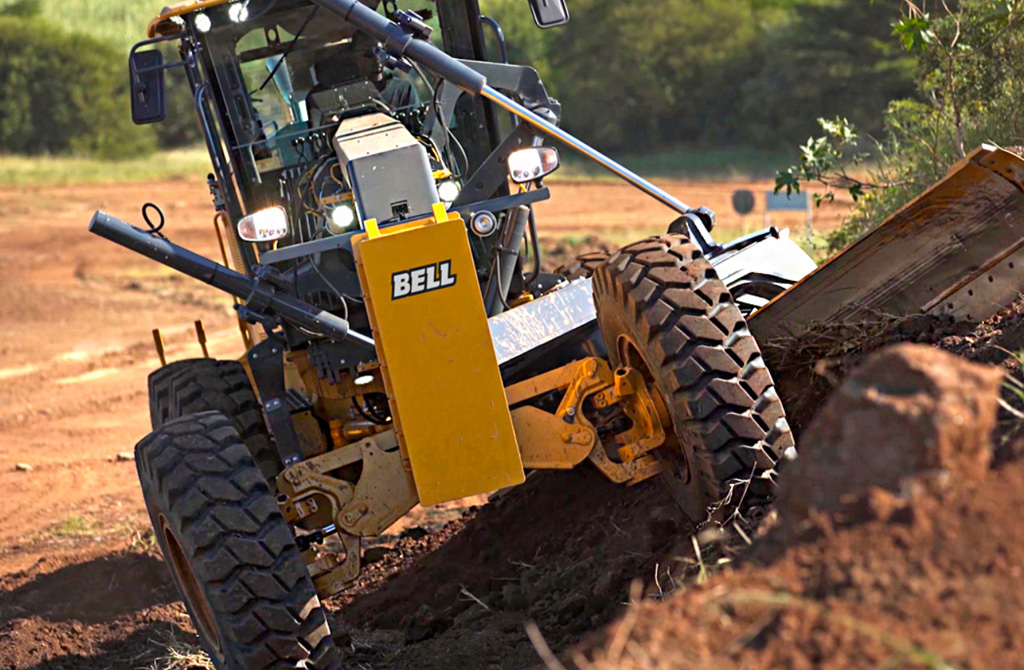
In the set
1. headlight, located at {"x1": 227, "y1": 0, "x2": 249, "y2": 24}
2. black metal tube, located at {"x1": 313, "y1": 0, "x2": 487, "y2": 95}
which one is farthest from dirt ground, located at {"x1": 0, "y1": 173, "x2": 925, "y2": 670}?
headlight, located at {"x1": 227, "y1": 0, "x2": 249, "y2": 24}

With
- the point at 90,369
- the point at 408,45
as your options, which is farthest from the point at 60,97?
the point at 408,45

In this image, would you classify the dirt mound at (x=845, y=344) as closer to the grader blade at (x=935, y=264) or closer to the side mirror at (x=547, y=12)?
the grader blade at (x=935, y=264)

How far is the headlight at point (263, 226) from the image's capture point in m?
5.45

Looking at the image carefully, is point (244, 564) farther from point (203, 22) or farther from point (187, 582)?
point (203, 22)

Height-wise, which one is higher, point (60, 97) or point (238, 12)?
point (60, 97)

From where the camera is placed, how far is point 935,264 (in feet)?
18.1

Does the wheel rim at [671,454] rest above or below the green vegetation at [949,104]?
below

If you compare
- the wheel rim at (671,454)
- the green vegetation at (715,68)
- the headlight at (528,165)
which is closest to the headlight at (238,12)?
the headlight at (528,165)

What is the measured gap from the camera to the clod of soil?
2.56 meters

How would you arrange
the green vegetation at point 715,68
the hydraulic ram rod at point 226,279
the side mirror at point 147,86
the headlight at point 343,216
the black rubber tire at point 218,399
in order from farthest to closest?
the green vegetation at point 715,68 < the black rubber tire at point 218,399 < the side mirror at point 147,86 < the headlight at point 343,216 < the hydraulic ram rod at point 226,279

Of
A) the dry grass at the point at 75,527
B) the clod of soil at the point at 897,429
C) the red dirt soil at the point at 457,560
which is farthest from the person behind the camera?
the dry grass at the point at 75,527

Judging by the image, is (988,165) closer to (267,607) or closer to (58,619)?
(267,607)

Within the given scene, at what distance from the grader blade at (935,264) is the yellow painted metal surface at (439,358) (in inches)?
70.8

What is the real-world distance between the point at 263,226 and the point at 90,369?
10.2 meters
